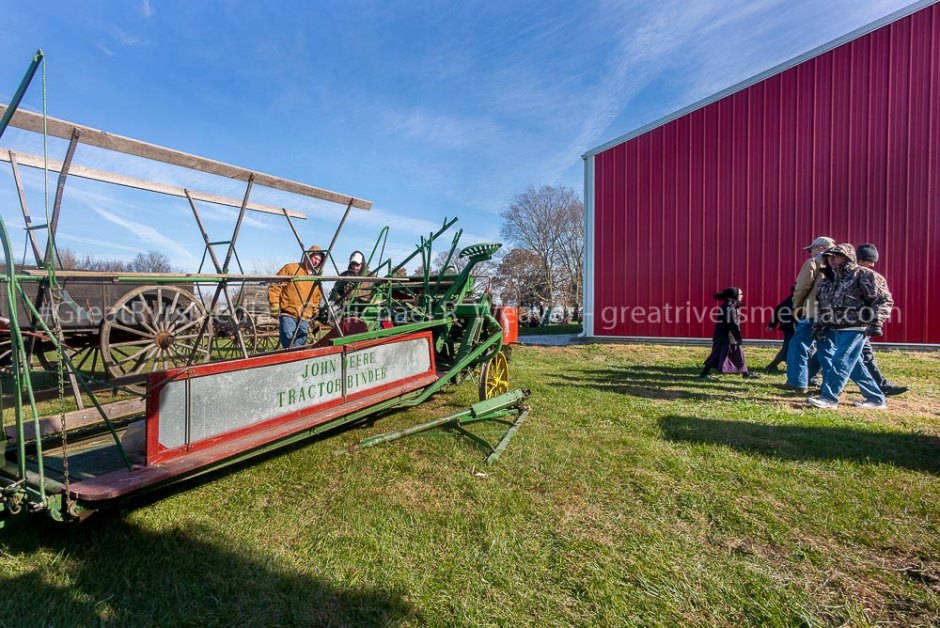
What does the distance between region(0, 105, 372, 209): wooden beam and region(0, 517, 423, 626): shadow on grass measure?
2251 millimetres

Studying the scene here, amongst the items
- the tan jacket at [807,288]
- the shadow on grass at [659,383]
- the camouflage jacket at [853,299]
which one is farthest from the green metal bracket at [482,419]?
the tan jacket at [807,288]

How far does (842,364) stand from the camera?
420 centimetres

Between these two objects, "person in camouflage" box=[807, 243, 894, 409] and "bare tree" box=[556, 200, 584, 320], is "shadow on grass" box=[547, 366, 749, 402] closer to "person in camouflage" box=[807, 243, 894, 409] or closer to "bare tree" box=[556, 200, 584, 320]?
"person in camouflage" box=[807, 243, 894, 409]

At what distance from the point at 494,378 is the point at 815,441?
282cm

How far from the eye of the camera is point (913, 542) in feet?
6.55

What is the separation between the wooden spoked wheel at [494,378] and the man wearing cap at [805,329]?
340 centimetres

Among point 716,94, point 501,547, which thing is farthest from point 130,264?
point 716,94

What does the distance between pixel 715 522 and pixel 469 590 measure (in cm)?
136

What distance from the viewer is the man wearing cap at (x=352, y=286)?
5.07 meters

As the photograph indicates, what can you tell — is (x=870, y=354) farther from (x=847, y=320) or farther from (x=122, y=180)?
(x=122, y=180)

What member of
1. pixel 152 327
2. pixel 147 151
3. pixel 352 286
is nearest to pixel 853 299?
pixel 352 286

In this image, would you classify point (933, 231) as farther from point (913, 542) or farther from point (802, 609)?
point (802, 609)

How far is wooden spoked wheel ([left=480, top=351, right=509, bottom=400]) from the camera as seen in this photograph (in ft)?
14.1

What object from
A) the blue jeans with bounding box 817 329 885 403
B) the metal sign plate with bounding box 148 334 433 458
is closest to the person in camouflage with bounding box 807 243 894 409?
the blue jeans with bounding box 817 329 885 403
